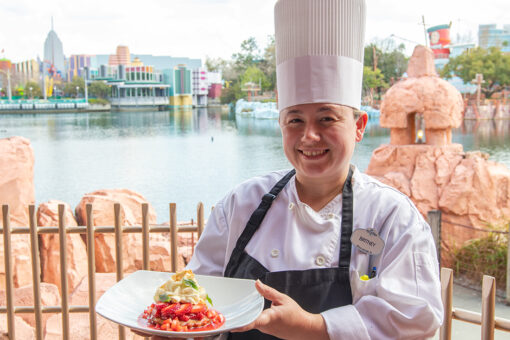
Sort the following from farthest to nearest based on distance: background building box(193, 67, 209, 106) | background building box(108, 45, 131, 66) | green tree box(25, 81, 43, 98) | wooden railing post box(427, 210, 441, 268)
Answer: background building box(108, 45, 131, 66) → background building box(193, 67, 209, 106) → green tree box(25, 81, 43, 98) → wooden railing post box(427, 210, 441, 268)

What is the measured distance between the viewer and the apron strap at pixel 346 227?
2.95 feet

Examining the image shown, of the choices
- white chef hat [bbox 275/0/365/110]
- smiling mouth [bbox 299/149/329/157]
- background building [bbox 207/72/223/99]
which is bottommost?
smiling mouth [bbox 299/149/329/157]

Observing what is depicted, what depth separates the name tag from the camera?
2.87ft

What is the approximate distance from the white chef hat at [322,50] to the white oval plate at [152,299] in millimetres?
365

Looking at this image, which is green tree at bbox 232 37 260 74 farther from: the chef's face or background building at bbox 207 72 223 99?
the chef's face

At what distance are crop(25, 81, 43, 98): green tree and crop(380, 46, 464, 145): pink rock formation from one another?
13.9 m

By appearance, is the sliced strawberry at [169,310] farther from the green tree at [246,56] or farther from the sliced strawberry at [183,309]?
the green tree at [246,56]

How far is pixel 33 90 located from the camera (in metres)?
17.0

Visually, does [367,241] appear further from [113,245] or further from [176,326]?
[113,245]

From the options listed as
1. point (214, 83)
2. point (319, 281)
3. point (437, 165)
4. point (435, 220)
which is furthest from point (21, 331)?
point (214, 83)

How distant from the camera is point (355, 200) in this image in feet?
3.14

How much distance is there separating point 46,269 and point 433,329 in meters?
4.13

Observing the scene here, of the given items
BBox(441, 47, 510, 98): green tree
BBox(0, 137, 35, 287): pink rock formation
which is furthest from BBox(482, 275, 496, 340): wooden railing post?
BBox(441, 47, 510, 98): green tree

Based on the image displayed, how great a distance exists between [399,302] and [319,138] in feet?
1.02
